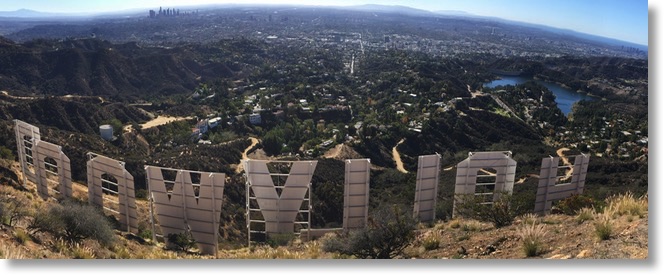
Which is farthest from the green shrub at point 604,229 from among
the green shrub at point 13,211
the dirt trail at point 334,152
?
the dirt trail at point 334,152

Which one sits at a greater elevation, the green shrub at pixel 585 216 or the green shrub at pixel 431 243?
the green shrub at pixel 585 216

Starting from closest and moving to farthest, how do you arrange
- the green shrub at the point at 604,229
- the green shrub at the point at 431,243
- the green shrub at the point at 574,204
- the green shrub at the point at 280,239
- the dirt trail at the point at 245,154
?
the green shrub at the point at 604,229, the green shrub at the point at 431,243, the green shrub at the point at 280,239, the green shrub at the point at 574,204, the dirt trail at the point at 245,154

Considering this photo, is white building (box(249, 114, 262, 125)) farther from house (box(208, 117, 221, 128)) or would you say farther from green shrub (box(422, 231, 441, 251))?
green shrub (box(422, 231, 441, 251))

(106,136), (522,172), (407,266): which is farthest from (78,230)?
(106,136)

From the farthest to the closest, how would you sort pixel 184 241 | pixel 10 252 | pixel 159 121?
pixel 159 121, pixel 184 241, pixel 10 252

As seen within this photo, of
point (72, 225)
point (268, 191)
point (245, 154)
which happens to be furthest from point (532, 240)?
point (245, 154)

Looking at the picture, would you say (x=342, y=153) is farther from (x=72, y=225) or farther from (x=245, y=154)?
(x=72, y=225)

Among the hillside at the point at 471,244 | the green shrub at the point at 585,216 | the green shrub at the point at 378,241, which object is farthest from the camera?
the green shrub at the point at 585,216

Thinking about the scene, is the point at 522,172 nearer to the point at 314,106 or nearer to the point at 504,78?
the point at 314,106

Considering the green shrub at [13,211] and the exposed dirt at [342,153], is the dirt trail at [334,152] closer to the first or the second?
the exposed dirt at [342,153]

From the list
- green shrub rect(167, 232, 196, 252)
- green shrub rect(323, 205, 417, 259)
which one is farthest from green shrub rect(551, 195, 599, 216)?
green shrub rect(167, 232, 196, 252)

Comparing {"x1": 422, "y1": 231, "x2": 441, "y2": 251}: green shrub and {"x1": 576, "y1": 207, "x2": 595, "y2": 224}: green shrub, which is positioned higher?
{"x1": 576, "y1": 207, "x2": 595, "y2": 224}: green shrub
